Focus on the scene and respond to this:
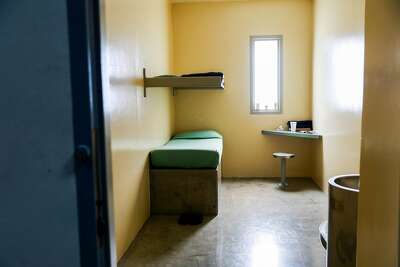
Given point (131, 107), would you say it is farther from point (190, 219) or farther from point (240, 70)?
point (240, 70)

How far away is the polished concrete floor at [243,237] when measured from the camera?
260cm

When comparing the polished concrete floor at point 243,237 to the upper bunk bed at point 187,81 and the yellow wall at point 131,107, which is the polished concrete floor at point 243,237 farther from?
the upper bunk bed at point 187,81

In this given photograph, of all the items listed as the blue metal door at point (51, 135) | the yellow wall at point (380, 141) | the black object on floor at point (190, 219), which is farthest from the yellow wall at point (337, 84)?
the blue metal door at point (51, 135)

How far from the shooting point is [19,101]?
90 cm

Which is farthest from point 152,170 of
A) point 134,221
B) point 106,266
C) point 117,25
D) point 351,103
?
point 106,266

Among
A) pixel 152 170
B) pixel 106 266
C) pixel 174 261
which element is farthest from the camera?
pixel 152 170

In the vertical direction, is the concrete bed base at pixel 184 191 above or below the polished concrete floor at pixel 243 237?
above

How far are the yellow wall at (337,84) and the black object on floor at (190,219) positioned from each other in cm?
160

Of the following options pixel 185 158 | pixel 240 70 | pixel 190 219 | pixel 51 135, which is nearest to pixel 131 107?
pixel 185 158

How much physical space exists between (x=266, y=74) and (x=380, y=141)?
4.40 m

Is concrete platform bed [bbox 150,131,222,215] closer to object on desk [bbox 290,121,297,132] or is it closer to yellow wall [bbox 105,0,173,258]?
yellow wall [bbox 105,0,173,258]

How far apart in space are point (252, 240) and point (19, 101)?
8.12 ft

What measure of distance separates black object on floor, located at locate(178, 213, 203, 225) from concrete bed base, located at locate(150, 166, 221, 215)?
0.19 ft

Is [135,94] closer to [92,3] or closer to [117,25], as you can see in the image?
[117,25]
